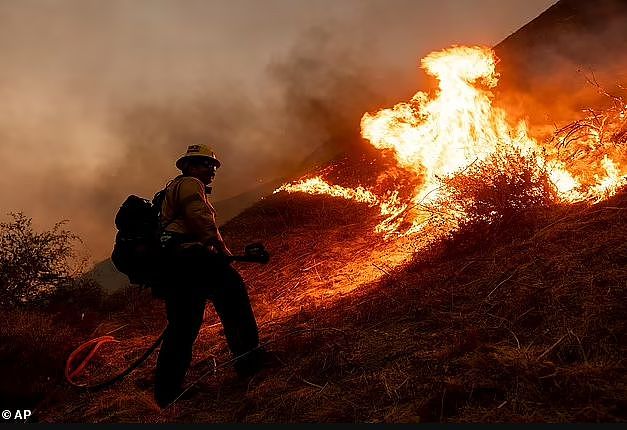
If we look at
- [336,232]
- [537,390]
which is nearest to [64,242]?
[336,232]

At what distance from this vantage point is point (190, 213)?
523 centimetres

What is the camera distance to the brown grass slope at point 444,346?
11.0 ft

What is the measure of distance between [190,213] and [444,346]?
2909 millimetres

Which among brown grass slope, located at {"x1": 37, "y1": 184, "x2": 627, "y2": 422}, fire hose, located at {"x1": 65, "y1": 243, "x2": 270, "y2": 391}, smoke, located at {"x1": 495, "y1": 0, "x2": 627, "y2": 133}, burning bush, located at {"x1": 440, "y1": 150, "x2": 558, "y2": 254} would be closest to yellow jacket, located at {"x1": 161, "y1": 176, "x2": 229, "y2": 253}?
fire hose, located at {"x1": 65, "y1": 243, "x2": 270, "y2": 391}

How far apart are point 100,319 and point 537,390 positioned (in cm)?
999

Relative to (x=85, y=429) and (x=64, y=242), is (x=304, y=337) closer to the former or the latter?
(x=85, y=429)

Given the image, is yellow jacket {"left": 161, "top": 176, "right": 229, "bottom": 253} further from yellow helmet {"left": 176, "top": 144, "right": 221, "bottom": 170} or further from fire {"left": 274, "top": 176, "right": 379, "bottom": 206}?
fire {"left": 274, "top": 176, "right": 379, "bottom": 206}

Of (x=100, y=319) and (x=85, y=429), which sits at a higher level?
(x=100, y=319)

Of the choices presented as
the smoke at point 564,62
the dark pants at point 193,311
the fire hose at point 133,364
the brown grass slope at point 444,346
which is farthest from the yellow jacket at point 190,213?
the smoke at point 564,62

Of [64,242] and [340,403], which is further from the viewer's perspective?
[64,242]

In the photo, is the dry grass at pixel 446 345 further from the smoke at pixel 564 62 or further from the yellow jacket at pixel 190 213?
the smoke at pixel 564 62

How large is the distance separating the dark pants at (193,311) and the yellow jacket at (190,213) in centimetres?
18

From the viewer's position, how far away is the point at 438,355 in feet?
13.8

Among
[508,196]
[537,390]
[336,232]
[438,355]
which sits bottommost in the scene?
[537,390]
